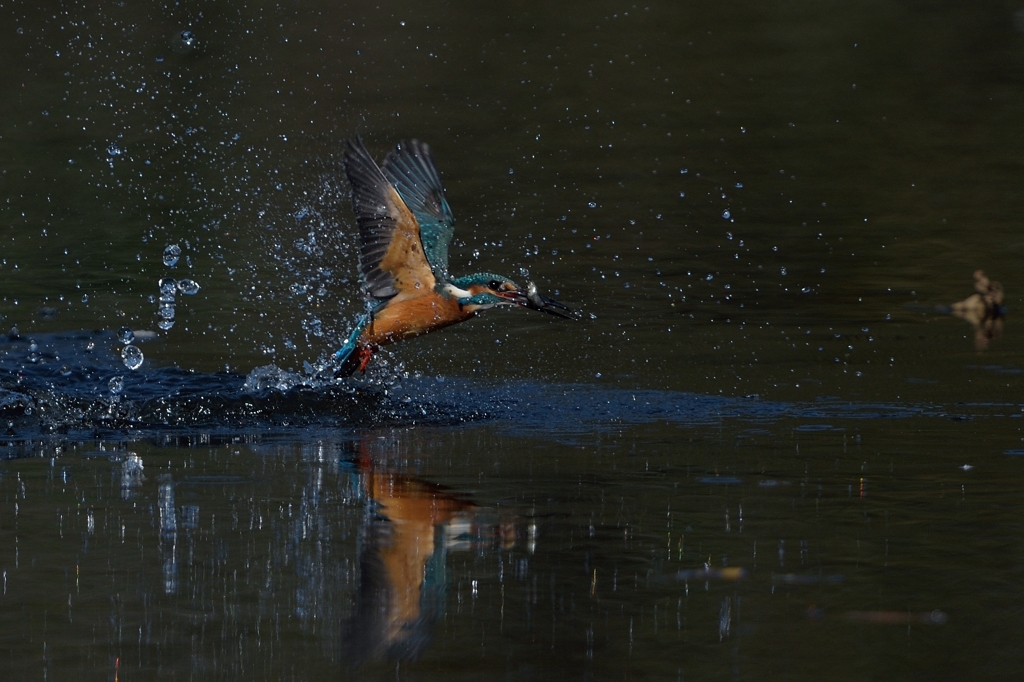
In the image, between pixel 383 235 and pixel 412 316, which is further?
pixel 412 316

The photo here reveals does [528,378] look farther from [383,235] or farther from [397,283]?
[383,235]

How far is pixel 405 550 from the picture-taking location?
14.3ft

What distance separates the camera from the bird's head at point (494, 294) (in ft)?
22.3

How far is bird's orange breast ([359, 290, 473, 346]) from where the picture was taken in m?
6.87

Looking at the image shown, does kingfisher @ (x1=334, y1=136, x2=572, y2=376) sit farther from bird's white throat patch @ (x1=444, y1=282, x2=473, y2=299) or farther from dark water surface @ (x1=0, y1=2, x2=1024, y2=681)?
dark water surface @ (x1=0, y1=2, x2=1024, y2=681)

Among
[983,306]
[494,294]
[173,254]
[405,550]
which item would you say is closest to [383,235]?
[494,294]

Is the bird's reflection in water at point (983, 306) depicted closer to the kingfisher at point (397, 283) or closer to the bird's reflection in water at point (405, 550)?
the kingfisher at point (397, 283)

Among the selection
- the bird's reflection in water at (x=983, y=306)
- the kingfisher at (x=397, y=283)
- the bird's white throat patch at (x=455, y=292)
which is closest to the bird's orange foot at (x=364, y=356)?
the kingfisher at (x=397, y=283)

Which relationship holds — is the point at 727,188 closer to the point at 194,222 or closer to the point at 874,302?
the point at 874,302

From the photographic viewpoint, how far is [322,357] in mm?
7578

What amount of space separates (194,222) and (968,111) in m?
7.53

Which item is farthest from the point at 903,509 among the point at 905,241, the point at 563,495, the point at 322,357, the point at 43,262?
the point at 43,262

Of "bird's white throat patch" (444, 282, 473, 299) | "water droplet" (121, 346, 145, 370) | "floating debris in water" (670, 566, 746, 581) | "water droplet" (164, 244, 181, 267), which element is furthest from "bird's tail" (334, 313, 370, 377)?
"floating debris in water" (670, 566, 746, 581)

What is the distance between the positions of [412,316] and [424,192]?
771mm
